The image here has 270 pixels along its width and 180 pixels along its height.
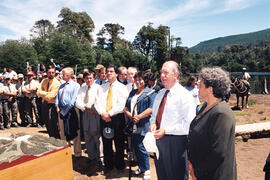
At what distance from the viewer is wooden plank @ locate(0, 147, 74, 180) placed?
7.87 feet

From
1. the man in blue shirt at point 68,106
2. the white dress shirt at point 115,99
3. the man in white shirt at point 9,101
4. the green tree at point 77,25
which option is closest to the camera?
the white dress shirt at point 115,99

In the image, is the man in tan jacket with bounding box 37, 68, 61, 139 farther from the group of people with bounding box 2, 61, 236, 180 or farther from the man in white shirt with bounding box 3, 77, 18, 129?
the man in white shirt with bounding box 3, 77, 18, 129

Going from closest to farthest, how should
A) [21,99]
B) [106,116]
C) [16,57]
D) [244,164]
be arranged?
[106,116], [244,164], [21,99], [16,57]

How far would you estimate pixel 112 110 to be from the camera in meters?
4.10

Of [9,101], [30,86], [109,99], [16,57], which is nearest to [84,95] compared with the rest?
[109,99]

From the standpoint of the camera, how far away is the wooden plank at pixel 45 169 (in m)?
2.40

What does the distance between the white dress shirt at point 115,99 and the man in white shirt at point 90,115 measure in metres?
0.28

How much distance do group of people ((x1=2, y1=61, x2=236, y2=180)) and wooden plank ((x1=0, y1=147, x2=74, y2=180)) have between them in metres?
1.22

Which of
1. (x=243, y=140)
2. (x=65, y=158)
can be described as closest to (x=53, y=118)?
(x=65, y=158)

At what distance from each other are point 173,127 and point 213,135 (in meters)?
0.69

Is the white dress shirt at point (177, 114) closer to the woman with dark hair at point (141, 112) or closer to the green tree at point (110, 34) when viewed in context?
the woman with dark hair at point (141, 112)

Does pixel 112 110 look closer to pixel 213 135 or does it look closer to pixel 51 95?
pixel 51 95

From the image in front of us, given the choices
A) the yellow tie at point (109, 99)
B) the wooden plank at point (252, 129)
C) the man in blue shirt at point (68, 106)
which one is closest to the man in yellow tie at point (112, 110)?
the yellow tie at point (109, 99)

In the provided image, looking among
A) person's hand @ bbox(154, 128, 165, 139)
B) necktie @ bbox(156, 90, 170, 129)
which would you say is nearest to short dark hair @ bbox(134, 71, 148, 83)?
necktie @ bbox(156, 90, 170, 129)
